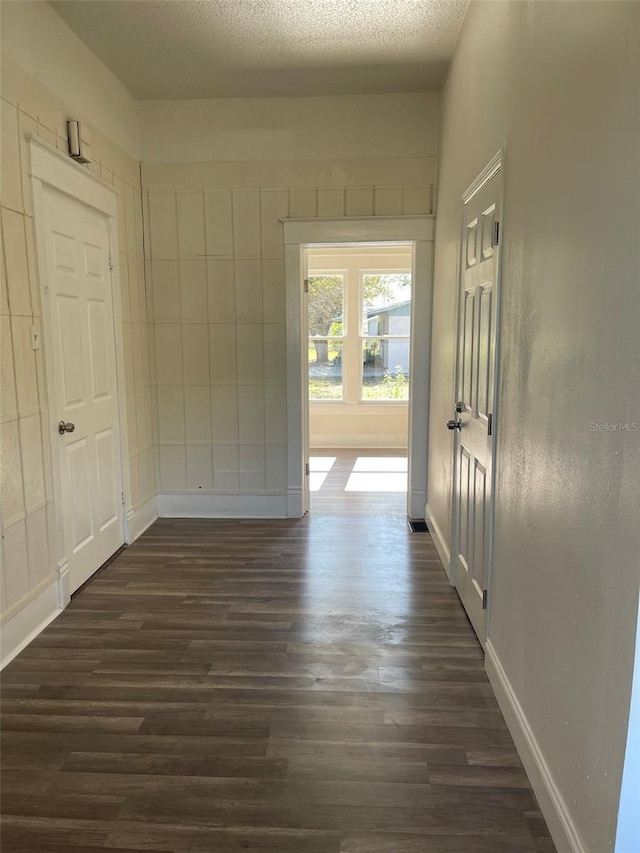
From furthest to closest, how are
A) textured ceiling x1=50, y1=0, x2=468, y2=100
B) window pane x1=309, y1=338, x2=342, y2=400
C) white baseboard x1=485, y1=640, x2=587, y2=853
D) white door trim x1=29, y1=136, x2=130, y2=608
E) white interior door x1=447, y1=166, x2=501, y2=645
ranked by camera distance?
1. window pane x1=309, y1=338, x2=342, y2=400
2. textured ceiling x1=50, y1=0, x2=468, y2=100
3. white door trim x1=29, y1=136, x2=130, y2=608
4. white interior door x1=447, y1=166, x2=501, y2=645
5. white baseboard x1=485, y1=640, x2=587, y2=853

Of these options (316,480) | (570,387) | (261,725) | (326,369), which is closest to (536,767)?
(261,725)

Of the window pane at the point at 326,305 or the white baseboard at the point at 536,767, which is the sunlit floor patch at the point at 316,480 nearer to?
the window pane at the point at 326,305

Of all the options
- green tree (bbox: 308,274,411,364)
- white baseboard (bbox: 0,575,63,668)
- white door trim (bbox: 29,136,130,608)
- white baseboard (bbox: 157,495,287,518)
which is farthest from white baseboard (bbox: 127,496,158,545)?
green tree (bbox: 308,274,411,364)

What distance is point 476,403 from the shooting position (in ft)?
8.83

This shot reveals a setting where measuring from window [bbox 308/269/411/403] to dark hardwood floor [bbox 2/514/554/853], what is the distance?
430cm

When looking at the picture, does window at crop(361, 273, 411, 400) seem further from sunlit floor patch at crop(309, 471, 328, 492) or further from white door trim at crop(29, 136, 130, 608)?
white door trim at crop(29, 136, 130, 608)

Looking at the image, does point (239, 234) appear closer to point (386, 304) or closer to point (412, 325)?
point (412, 325)

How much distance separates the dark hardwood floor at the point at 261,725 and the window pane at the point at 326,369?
Answer: 434cm

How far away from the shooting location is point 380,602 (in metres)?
3.02

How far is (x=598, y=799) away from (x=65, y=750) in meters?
1.70

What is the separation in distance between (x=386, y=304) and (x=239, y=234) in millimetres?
3456

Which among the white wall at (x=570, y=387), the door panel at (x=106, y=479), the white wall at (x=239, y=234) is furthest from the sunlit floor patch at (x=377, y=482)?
the white wall at (x=570, y=387)

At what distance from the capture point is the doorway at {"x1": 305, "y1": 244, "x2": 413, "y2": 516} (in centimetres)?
716

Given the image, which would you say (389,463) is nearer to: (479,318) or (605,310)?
(479,318)
